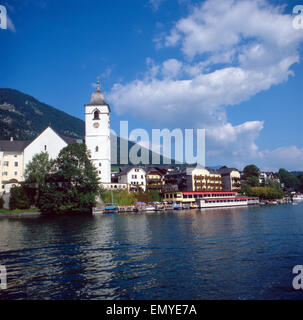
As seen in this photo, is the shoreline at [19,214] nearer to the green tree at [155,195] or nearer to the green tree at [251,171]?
the green tree at [155,195]

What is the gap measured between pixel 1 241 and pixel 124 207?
49.1 meters

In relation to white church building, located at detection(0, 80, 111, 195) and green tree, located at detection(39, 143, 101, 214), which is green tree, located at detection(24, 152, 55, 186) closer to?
green tree, located at detection(39, 143, 101, 214)

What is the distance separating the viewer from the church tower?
8581 centimetres

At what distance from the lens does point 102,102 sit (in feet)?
288

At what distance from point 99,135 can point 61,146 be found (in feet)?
40.1

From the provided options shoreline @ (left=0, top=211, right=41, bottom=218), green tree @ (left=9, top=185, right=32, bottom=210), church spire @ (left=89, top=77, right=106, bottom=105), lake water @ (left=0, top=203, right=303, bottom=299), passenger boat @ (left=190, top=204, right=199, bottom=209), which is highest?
church spire @ (left=89, top=77, right=106, bottom=105)

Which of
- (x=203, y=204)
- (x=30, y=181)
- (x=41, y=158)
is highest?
(x=41, y=158)

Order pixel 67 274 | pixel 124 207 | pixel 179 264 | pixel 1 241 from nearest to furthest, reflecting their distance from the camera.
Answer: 1. pixel 67 274
2. pixel 179 264
3. pixel 1 241
4. pixel 124 207

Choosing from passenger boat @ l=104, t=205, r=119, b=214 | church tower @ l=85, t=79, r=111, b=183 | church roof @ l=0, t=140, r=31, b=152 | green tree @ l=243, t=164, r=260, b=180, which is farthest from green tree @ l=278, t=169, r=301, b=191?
church roof @ l=0, t=140, r=31, b=152

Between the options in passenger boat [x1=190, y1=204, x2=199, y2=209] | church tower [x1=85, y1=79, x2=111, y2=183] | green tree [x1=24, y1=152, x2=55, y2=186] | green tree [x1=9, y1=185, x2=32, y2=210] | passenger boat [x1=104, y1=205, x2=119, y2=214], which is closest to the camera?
green tree [x1=9, y1=185, x2=32, y2=210]

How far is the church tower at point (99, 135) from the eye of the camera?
85812mm
